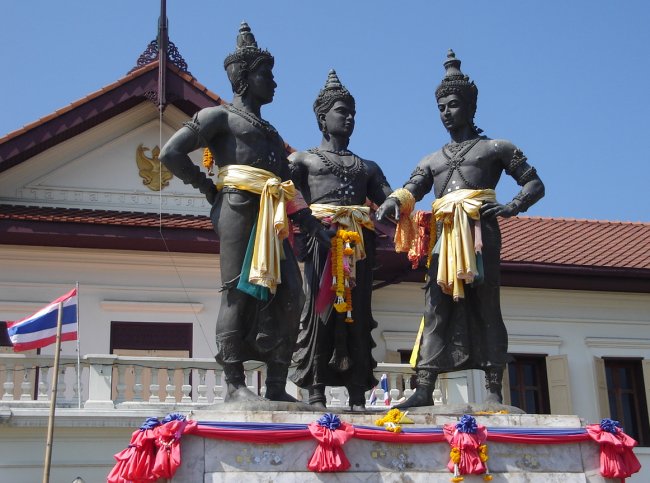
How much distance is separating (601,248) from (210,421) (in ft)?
52.4

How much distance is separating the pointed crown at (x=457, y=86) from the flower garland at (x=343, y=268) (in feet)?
4.10

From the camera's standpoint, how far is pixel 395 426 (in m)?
5.58

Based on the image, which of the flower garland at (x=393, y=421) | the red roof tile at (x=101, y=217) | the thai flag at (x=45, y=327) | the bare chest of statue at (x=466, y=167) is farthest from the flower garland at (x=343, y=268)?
the red roof tile at (x=101, y=217)

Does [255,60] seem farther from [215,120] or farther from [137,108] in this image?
[137,108]

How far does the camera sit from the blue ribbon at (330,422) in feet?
17.7

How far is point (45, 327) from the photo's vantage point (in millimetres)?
12812

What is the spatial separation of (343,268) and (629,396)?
1270cm

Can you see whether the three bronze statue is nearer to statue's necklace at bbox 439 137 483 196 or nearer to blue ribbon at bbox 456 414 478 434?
statue's necklace at bbox 439 137 483 196

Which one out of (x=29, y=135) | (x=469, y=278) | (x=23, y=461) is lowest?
(x=23, y=461)

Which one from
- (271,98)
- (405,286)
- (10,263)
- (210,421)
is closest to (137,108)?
(10,263)

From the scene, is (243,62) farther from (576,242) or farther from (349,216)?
(576,242)

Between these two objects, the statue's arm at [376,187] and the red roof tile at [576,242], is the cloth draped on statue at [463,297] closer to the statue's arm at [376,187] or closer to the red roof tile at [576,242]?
the statue's arm at [376,187]

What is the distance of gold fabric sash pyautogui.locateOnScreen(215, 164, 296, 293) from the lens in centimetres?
602

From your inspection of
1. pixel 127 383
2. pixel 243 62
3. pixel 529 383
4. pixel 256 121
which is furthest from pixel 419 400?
pixel 529 383
